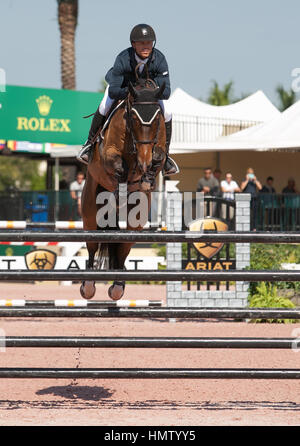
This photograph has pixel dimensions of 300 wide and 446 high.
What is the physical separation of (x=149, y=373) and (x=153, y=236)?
95 cm

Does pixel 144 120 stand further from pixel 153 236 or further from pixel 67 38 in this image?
pixel 67 38

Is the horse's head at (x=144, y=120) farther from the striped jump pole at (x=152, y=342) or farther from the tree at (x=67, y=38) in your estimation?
the tree at (x=67, y=38)

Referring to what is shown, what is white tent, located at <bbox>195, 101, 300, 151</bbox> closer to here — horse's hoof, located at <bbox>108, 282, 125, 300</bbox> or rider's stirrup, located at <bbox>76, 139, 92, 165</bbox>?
rider's stirrup, located at <bbox>76, 139, 92, 165</bbox>

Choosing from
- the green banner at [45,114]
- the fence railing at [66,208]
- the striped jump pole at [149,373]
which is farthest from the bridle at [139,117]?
the green banner at [45,114]

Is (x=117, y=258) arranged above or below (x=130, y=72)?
below

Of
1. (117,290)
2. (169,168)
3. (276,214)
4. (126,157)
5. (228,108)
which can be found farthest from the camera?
(228,108)

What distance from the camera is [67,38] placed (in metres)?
26.6

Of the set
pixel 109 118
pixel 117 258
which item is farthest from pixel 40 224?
pixel 109 118

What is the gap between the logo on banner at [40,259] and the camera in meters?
14.9

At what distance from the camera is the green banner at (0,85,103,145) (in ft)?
69.5

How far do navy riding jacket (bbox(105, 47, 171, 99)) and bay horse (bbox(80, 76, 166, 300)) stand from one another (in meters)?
0.12

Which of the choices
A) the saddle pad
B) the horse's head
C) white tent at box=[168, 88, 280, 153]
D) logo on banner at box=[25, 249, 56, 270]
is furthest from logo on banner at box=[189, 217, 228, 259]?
white tent at box=[168, 88, 280, 153]

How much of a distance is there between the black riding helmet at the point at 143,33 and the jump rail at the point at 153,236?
201 centimetres

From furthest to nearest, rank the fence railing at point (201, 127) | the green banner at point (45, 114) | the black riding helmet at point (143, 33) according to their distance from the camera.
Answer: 1. the fence railing at point (201, 127)
2. the green banner at point (45, 114)
3. the black riding helmet at point (143, 33)
